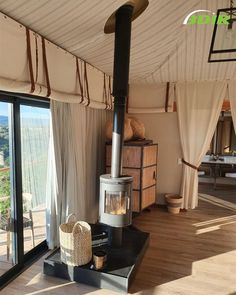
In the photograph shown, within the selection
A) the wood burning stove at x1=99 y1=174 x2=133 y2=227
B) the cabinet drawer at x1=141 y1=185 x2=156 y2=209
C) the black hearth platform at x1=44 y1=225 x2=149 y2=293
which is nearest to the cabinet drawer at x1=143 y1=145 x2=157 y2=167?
the cabinet drawer at x1=141 y1=185 x2=156 y2=209

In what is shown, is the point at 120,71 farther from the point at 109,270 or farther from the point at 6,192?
the point at 109,270

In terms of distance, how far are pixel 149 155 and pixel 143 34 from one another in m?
1.78

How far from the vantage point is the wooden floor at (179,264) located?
2.24m

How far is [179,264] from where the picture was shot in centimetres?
268

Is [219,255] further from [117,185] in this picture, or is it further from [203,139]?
[203,139]

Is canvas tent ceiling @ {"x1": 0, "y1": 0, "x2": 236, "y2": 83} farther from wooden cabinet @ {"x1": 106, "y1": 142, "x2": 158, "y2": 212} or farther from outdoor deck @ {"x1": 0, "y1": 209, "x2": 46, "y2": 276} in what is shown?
outdoor deck @ {"x1": 0, "y1": 209, "x2": 46, "y2": 276}

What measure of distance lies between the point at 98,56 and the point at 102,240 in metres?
2.26

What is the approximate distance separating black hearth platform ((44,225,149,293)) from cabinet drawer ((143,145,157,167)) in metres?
1.43

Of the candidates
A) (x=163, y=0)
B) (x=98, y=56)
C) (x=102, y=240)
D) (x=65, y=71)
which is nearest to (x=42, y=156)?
(x=65, y=71)

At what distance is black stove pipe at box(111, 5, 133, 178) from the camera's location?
243 cm

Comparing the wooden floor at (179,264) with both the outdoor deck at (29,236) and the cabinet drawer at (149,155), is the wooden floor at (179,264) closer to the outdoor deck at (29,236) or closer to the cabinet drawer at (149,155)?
the outdoor deck at (29,236)

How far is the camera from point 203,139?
4277 millimetres

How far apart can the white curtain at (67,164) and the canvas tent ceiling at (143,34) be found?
0.72 meters

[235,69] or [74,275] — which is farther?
[235,69]
